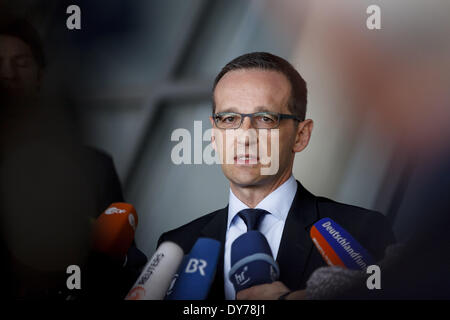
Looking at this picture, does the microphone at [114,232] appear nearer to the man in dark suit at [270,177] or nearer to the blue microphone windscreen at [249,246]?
the man in dark suit at [270,177]

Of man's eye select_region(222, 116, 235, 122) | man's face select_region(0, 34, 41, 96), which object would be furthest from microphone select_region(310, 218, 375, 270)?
man's face select_region(0, 34, 41, 96)

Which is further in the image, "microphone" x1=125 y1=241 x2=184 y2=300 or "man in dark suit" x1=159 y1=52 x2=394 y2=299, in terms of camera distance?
"man in dark suit" x1=159 y1=52 x2=394 y2=299

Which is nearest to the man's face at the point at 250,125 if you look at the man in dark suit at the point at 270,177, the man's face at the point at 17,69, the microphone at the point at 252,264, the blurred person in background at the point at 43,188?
the man in dark suit at the point at 270,177

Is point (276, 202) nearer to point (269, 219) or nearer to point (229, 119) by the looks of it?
point (269, 219)

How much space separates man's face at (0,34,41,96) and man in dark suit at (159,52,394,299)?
1.87 ft

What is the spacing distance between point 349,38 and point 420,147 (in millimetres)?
402

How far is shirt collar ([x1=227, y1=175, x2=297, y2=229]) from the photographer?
1398 mm

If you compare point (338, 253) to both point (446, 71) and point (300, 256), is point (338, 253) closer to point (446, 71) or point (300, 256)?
point (300, 256)

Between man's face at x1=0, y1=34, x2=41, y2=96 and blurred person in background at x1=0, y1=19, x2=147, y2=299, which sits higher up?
man's face at x1=0, y1=34, x2=41, y2=96

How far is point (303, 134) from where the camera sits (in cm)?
149

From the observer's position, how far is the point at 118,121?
155cm

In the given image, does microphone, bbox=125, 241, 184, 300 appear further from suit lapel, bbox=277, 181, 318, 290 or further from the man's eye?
the man's eye

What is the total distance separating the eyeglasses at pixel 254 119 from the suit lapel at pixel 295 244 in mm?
248
